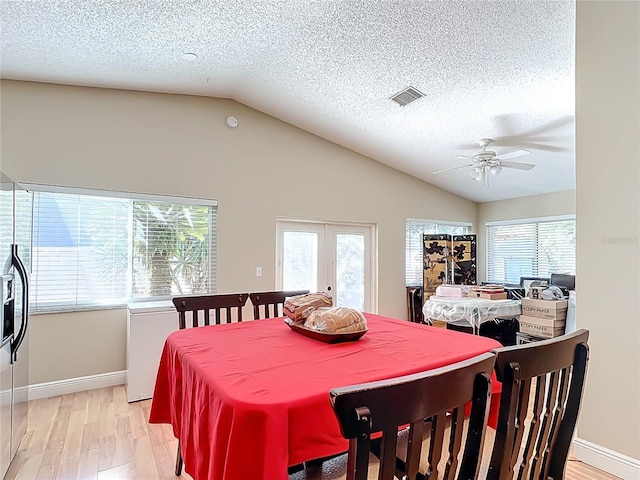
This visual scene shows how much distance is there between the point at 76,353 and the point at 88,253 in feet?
3.06

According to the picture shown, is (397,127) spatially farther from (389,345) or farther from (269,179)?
(389,345)

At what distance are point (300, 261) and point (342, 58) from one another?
8.42 feet

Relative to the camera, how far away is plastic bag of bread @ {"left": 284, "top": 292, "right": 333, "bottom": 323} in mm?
1904

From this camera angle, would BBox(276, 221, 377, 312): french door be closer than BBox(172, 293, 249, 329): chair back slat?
No

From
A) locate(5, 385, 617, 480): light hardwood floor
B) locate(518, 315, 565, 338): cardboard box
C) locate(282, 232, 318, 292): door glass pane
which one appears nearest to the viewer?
locate(5, 385, 617, 480): light hardwood floor

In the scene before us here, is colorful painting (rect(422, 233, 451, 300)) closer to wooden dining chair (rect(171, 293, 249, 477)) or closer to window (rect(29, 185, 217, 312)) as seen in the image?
window (rect(29, 185, 217, 312))

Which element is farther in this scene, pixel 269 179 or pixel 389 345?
pixel 269 179

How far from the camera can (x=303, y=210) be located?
15.4 ft

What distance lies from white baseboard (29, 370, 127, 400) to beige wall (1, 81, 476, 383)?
6cm

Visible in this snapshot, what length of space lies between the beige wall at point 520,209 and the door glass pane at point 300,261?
10.7 ft

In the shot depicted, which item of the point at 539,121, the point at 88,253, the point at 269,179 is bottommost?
the point at 88,253

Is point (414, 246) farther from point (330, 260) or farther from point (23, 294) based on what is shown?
point (23, 294)

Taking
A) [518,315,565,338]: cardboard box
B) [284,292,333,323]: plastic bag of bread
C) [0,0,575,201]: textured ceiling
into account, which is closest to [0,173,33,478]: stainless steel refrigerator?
[0,0,575,201]: textured ceiling

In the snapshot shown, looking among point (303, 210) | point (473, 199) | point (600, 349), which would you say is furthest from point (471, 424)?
point (473, 199)
